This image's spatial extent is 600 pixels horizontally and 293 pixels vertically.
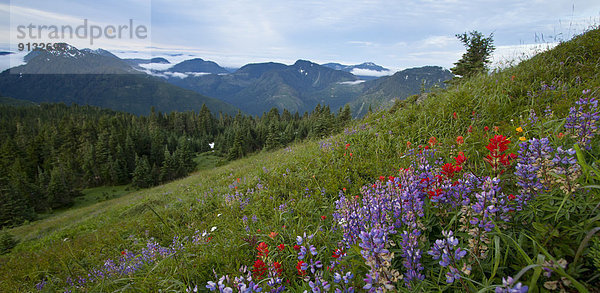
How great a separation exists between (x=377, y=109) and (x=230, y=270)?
718 centimetres

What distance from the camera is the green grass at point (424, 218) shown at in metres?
1.65

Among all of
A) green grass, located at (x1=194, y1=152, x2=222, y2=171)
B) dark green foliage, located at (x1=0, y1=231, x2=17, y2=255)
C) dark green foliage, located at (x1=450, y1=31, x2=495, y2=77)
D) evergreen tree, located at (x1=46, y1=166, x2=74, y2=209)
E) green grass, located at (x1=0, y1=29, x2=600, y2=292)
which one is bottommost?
evergreen tree, located at (x1=46, y1=166, x2=74, y2=209)

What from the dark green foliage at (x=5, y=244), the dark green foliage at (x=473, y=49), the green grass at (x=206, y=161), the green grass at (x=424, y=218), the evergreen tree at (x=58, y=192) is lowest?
the evergreen tree at (x=58, y=192)

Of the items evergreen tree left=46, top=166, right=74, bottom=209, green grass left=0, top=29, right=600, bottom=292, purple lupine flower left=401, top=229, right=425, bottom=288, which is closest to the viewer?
purple lupine flower left=401, top=229, right=425, bottom=288

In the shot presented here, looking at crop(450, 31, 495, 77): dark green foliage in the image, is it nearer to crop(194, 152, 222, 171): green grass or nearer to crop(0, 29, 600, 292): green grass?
crop(0, 29, 600, 292): green grass

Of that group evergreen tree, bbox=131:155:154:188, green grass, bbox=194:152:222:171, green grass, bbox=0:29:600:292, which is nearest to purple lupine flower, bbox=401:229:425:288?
green grass, bbox=0:29:600:292

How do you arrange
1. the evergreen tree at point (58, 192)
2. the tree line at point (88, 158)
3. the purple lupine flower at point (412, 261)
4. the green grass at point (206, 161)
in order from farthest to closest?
the green grass at point (206, 161)
the evergreen tree at point (58, 192)
the tree line at point (88, 158)
the purple lupine flower at point (412, 261)

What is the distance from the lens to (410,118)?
6.17 meters

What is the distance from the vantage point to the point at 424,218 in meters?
2.16

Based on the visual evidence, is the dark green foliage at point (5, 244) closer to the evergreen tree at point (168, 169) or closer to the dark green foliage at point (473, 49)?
the dark green foliage at point (473, 49)

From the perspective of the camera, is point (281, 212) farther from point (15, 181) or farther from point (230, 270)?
point (15, 181)

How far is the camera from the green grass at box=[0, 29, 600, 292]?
5.40 ft

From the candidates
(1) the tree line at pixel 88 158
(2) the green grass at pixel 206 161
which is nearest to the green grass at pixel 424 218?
(1) the tree line at pixel 88 158

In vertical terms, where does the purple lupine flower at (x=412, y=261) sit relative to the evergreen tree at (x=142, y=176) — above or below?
above
